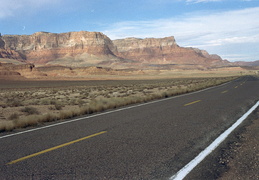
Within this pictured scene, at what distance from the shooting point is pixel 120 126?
8.55 m

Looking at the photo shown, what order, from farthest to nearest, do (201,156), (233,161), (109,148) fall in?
(109,148)
(201,156)
(233,161)

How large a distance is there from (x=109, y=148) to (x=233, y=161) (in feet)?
8.42

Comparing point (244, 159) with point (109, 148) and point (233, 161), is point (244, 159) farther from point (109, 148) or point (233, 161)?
point (109, 148)

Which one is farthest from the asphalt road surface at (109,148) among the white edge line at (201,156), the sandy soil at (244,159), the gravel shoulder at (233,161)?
the sandy soil at (244,159)

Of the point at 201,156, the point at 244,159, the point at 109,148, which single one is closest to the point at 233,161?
the point at 244,159

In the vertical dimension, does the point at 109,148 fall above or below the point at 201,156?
below

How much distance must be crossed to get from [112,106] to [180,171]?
9.76 m

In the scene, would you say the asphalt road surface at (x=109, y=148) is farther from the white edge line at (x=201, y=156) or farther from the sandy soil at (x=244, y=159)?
the sandy soil at (x=244, y=159)

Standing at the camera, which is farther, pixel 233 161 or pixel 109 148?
pixel 109 148

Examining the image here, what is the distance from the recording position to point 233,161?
5.09 m

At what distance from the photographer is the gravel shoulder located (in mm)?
4418

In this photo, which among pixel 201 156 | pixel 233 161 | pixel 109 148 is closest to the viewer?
pixel 233 161

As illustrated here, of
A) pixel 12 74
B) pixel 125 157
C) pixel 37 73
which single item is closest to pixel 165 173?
pixel 125 157

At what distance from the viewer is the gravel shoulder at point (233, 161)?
4418 mm
